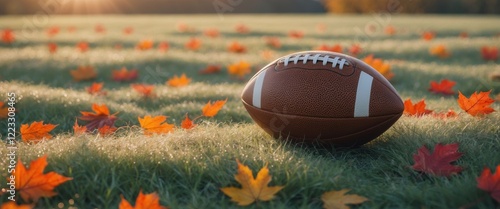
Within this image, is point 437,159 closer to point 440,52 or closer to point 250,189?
point 250,189

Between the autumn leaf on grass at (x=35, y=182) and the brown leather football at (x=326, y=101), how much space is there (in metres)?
1.21

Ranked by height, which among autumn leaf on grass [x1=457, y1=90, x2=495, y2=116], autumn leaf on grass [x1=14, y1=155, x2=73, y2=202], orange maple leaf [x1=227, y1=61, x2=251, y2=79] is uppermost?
autumn leaf on grass [x1=457, y1=90, x2=495, y2=116]

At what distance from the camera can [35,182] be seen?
202 cm

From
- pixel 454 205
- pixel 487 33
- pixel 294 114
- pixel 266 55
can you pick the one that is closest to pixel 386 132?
pixel 294 114

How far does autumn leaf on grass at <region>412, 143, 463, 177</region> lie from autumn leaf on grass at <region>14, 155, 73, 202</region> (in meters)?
1.72

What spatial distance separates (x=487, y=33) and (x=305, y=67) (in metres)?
13.0

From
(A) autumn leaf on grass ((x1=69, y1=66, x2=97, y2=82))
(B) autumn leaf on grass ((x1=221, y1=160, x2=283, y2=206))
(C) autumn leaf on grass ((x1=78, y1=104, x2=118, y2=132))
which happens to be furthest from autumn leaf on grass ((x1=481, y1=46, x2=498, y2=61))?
(B) autumn leaf on grass ((x1=221, y1=160, x2=283, y2=206))

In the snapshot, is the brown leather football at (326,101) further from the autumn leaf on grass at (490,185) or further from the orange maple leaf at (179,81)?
the orange maple leaf at (179,81)

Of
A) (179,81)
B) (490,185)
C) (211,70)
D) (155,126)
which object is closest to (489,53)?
(211,70)

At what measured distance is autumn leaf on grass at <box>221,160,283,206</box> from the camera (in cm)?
204

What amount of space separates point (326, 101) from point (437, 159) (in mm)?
656

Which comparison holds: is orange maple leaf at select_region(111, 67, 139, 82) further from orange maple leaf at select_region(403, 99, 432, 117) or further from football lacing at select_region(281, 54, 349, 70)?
orange maple leaf at select_region(403, 99, 432, 117)

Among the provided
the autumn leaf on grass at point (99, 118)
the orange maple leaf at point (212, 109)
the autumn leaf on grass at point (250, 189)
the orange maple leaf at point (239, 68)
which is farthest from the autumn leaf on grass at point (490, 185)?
the orange maple leaf at point (239, 68)

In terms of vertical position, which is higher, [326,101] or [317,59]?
[317,59]
